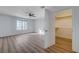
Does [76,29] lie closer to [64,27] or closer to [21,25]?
[64,27]

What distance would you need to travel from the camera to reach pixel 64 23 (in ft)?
22.3

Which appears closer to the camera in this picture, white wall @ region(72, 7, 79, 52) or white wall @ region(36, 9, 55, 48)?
white wall @ region(72, 7, 79, 52)

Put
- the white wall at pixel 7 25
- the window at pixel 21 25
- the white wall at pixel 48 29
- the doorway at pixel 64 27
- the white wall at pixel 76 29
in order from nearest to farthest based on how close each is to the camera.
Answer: the white wall at pixel 76 29
the white wall at pixel 48 29
the doorway at pixel 64 27
the white wall at pixel 7 25
the window at pixel 21 25

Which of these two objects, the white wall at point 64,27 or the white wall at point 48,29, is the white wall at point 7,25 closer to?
the white wall at point 64,27

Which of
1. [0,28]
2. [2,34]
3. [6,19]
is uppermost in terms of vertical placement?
[6,19]

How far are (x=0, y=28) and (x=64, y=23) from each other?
18.2ft

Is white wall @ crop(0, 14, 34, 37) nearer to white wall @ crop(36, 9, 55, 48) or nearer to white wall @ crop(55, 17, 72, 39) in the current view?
white wall @ crop(55, 17, 72, 39)

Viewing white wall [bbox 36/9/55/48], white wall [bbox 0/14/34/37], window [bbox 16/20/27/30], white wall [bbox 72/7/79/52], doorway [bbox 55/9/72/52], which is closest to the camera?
white wall [bbox 72/7/79/52]

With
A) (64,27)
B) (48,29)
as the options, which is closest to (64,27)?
(64,27)

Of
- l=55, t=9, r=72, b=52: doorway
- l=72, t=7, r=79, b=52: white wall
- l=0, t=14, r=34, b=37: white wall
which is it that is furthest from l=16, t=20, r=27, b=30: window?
l=72, t=7, r=79, b=52: white wall

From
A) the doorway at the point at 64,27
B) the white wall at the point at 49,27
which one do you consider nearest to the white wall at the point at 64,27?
the doorway at the point at 64,27
